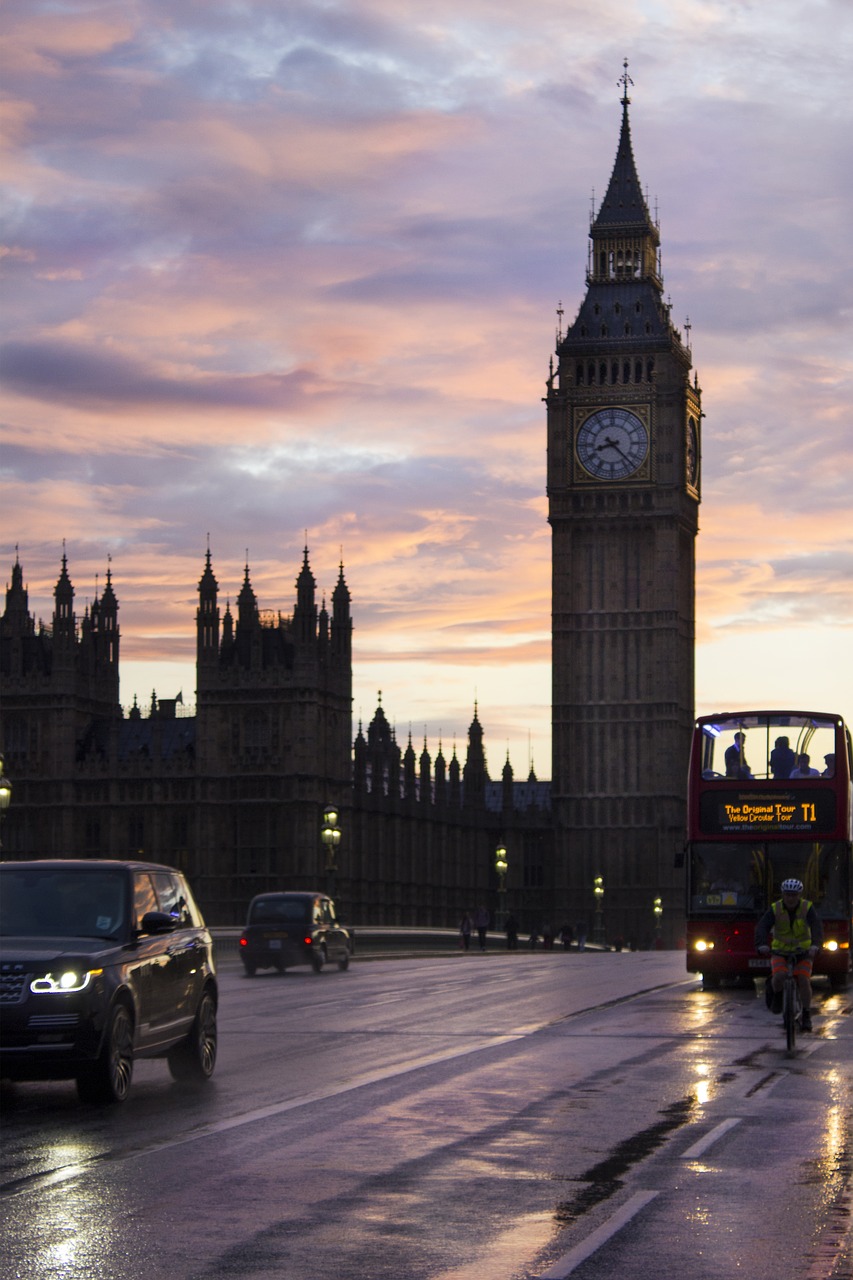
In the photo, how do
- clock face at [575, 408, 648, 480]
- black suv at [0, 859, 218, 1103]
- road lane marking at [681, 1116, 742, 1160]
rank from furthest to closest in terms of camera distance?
clock face at [575, 408, 648, 480], black suv at [0, 859, 218, 1103], road lane marking at [681, 1116, 742, 1160]

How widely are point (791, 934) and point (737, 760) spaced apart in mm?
9276

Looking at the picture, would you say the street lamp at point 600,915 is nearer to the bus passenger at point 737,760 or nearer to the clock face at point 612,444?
the clock face at point 612,444

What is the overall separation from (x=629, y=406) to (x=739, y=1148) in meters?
105

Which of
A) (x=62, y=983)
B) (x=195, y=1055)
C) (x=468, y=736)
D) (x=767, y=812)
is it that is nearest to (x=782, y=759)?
(x=767, y=812)

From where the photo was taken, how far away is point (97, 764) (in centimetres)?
8538

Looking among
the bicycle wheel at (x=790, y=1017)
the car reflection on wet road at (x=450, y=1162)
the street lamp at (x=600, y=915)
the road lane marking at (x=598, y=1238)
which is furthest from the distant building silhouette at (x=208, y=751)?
the road lane marking at (x=598, y=1238)

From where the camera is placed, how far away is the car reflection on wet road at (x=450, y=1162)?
934cm

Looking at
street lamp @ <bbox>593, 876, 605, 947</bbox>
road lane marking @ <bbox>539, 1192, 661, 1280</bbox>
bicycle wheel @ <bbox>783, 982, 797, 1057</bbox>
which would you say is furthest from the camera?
street lamp @ <bbox>593, 876, 605, 947</bbox>

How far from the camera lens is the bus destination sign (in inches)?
1148

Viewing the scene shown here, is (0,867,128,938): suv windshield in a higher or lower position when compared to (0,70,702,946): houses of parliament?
lower

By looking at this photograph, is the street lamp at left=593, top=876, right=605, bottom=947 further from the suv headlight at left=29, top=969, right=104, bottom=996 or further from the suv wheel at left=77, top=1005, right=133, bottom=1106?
the suv headlight at left=29, top=969, right=104, bottom=996

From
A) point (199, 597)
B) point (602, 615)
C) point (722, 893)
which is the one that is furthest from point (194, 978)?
point (602, 615)

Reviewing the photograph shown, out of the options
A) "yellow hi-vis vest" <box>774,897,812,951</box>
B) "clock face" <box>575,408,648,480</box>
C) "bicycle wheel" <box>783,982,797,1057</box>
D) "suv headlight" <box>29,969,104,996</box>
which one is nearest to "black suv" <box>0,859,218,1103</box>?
"suv headlight" <box>29,969,104,996</box>

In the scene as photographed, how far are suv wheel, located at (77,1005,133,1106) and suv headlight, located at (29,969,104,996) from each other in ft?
1.12
